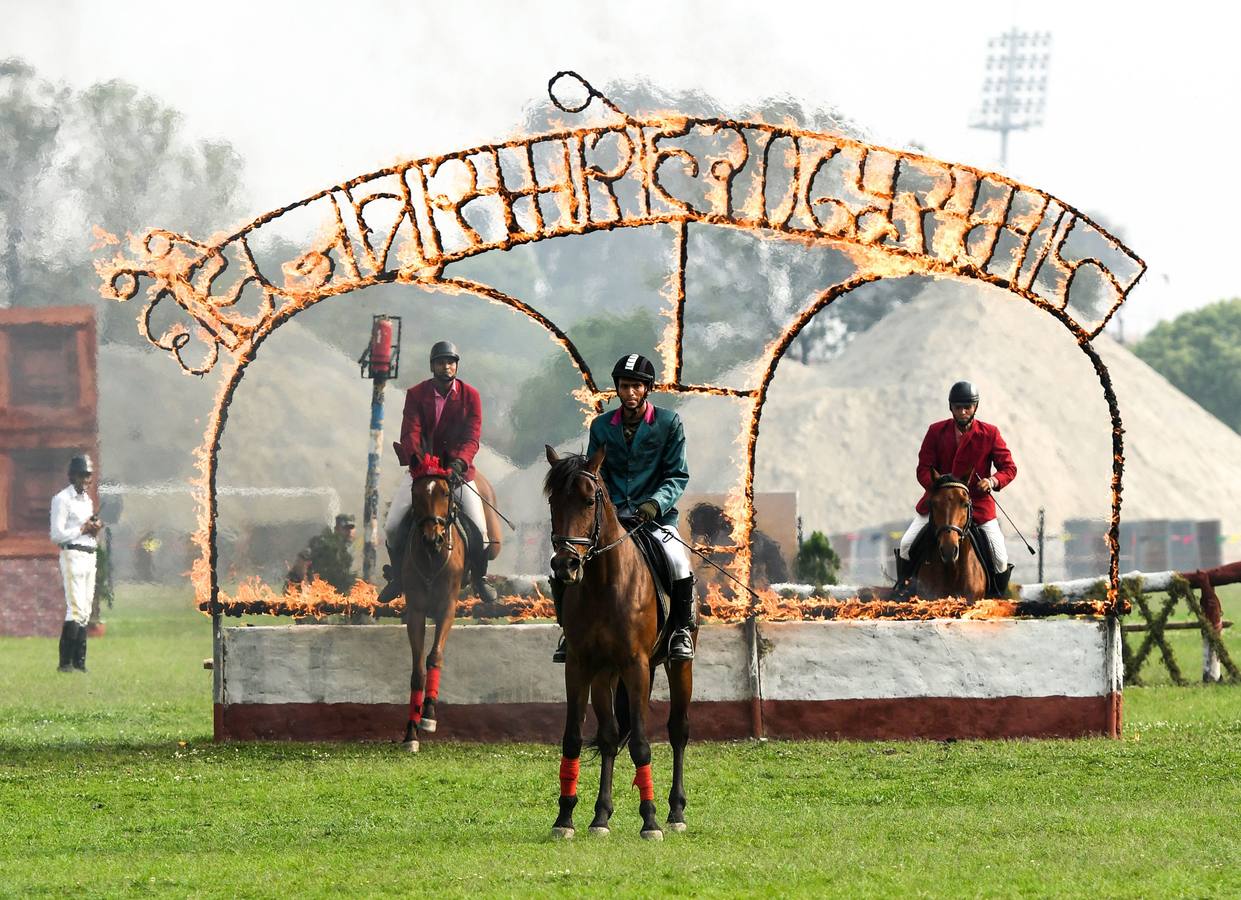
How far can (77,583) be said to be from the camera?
24375mm

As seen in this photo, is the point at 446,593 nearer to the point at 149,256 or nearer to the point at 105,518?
the point at 149,256

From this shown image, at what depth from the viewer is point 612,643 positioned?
34.3 ft

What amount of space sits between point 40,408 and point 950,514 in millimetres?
29674

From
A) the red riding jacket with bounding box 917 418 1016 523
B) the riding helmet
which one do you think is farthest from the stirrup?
the riding helmet

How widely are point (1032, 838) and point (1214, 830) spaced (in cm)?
97

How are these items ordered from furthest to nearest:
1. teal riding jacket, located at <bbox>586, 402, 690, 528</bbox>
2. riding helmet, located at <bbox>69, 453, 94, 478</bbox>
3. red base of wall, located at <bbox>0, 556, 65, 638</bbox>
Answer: red base of wall, located at <bbox>0, 556, 65, 638</bbox> < riding helmet, located at <bbox>69, 453, 94, 478</bbox> < teal riding jacket, located at <bbox>586, 402, 690, 528</bbox>

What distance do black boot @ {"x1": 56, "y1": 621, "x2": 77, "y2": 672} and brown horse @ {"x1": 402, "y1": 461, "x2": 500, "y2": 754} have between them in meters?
10.6

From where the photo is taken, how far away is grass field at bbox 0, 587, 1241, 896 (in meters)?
8.86

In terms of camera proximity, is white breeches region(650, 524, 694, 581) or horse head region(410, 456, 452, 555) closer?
white breeches region(650, 524, 694, 581)

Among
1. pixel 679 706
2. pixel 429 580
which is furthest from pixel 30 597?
pixel 679 706

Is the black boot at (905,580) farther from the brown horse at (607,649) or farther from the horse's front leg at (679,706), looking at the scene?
the brown horse at (607,649)

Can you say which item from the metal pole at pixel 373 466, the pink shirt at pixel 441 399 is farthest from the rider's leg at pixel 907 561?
the metal pole at pixel 373 466

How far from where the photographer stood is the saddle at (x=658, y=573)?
35.6 feet

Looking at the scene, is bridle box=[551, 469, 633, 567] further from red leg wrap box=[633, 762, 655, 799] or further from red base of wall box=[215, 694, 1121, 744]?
red base of wall box=[215, 694, 1121, 744]
